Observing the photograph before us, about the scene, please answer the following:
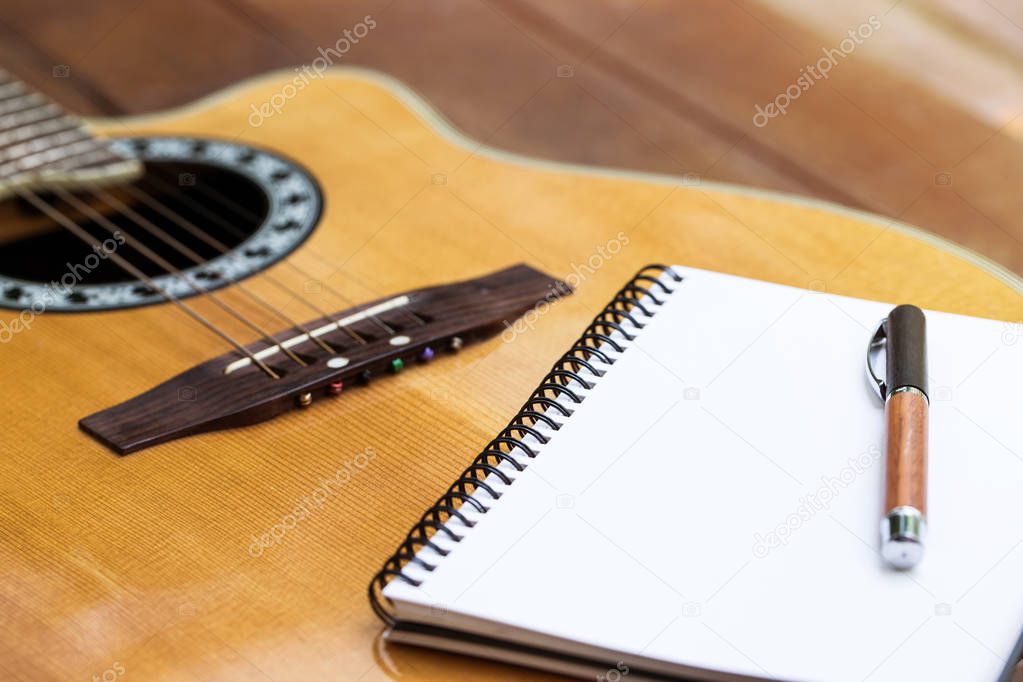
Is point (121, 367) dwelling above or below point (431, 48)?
below

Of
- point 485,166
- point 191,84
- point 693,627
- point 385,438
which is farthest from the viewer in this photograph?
point 191,84

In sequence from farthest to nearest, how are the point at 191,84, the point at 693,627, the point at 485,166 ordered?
the point at 191,84 < the point at 485,166 < the point at 693,627

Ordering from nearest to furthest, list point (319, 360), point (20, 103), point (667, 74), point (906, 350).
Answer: point (906, 350) < point (319, 360) < point (20, 103) < point (667, 74)

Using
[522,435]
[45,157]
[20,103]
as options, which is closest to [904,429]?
[522,435]

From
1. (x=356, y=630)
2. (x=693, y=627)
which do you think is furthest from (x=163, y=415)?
(x=693, y=627)

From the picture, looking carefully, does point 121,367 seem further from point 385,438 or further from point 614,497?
point 614,497

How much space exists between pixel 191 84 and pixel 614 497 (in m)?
1.15

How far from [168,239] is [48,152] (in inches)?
6.5

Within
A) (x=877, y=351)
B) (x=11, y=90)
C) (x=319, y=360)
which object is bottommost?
(x=11, y=90)

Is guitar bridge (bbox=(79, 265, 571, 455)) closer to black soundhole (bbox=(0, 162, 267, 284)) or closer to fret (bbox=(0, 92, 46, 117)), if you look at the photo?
black soundhole (bbox=(0, 162, 267, 284))

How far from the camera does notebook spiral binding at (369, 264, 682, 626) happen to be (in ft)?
1.71

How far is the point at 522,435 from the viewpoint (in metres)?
0.59

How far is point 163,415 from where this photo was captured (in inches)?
27.1

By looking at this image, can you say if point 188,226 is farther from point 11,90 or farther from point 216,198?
point 11,90
